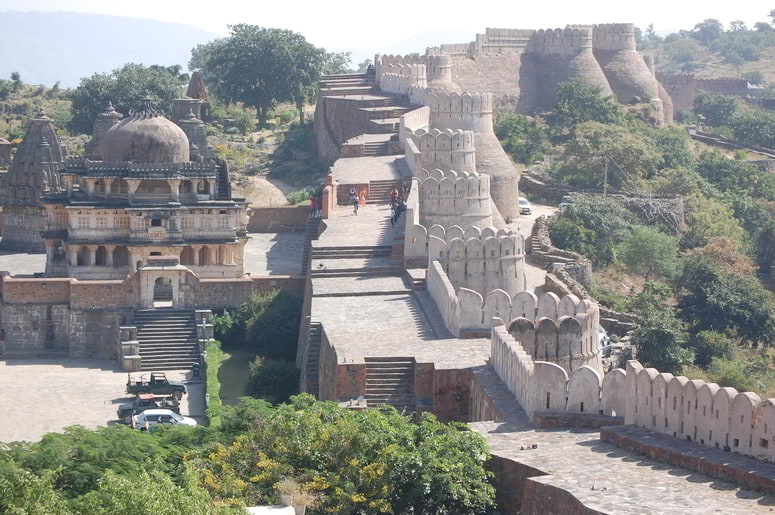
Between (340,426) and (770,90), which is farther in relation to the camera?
(770,90)

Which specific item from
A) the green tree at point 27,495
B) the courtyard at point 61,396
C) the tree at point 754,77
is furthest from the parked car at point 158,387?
the tree at point 754,77

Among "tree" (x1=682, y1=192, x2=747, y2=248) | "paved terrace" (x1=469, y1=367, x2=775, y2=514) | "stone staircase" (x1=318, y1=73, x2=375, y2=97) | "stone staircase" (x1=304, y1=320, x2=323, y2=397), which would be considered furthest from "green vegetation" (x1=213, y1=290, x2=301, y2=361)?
"stone staircase" (x1=318, y1=73, x2=375, y2=97)

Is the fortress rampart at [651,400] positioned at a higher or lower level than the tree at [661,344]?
Result: higher

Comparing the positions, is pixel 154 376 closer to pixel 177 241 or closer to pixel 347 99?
pixel 177 241

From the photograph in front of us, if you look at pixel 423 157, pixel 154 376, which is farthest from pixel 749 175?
pixel 154 376

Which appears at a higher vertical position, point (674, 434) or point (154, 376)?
point (674, 434)

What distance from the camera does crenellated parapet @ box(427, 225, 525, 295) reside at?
32156mm

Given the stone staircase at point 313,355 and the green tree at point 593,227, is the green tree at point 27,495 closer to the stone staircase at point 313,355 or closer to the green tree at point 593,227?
the stone staircase at point 313,355

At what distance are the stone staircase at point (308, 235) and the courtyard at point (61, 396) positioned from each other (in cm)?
670

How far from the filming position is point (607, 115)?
2489 inches

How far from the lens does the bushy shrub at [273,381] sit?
109 feet

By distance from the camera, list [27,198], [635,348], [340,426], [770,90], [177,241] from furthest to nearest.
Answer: [770,90] → [27,198] → [177,241] → [635,348] → [340,426]

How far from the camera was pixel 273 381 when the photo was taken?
110ft

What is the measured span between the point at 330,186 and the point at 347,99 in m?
16.3
